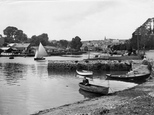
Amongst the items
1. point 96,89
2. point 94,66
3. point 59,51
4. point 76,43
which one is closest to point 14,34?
point 59,51

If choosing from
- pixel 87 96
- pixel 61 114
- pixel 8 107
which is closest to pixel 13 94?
pixel 8 107

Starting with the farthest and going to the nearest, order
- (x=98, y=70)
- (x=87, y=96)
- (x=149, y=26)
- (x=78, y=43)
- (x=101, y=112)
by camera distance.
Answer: (x=78, y=43) < (x=149, y=26) < (x=98, y=70) < (x=87, y=96) < (x=101, y=112)

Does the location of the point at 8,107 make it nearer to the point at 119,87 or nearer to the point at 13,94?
the point at 13,94

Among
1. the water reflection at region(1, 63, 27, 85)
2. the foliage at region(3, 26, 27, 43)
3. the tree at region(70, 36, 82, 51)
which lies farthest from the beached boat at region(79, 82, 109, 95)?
the tree at region(70, 36, 82, 51)

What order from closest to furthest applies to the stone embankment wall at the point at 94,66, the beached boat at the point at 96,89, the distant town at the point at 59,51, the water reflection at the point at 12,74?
the beached boat at the point at 96,89
the water reflection at the point at 12,74
the stone embankment wall at the point at 94,66
the distant town at the point at 59,51

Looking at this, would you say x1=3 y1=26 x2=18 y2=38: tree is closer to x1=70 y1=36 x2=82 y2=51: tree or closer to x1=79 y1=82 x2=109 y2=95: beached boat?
x1=70 y1=36 x2=82 y2=51: tree

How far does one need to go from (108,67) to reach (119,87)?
22.6 m

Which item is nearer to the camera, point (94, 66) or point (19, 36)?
point (94, 66)

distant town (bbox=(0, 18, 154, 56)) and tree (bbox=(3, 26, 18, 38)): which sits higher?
tree (bbox=(3, 26, 18, 38))

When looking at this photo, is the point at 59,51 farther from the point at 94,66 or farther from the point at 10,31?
the point at 94,66

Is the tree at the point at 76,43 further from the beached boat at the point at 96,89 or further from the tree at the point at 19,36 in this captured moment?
the beached boat at the point at 96,89

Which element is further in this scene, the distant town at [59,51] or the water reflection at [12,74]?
the distant town at [59,51]

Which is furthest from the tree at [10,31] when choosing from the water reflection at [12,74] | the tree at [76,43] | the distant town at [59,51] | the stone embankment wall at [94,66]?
the stone embankment wall at [94,66]

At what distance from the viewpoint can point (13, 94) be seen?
71.7 feet
